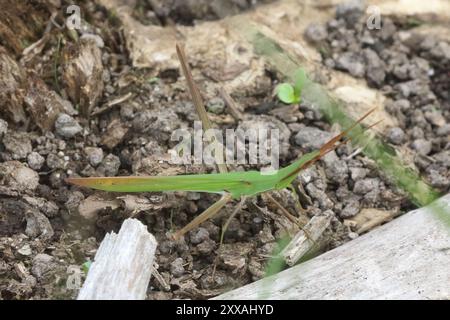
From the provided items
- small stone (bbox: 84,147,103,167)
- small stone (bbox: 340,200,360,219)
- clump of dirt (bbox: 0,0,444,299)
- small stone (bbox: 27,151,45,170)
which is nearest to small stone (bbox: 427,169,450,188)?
clump of dirt (bbox: 0,0,444,299)

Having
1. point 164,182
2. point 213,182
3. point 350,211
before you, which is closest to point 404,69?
point 350,211

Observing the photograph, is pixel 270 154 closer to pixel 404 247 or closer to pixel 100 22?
pixel 404 247

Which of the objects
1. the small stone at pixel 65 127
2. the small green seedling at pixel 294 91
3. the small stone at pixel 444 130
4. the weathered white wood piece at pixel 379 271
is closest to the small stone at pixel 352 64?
the small green seedling at pixel 294 91

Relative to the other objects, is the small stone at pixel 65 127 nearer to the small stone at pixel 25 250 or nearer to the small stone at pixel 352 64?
the small stone at pixel 25 250

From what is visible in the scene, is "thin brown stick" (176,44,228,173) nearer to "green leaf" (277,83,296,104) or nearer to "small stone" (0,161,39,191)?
"green leaf" (277,83,296,104)
